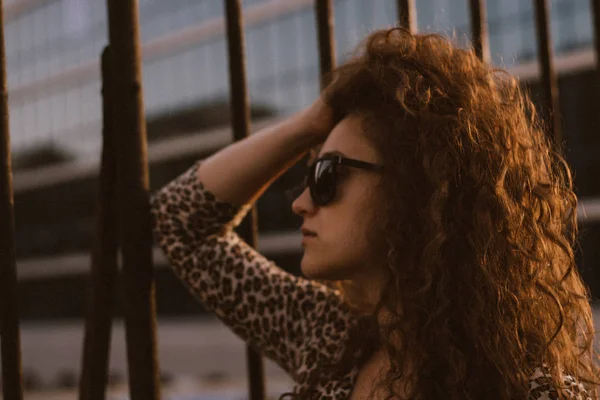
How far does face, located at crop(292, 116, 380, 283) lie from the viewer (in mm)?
1798

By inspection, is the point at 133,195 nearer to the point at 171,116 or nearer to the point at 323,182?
the point at 323,182

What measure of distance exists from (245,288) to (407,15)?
76cm

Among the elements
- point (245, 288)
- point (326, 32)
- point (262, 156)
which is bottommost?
point (245, 288)

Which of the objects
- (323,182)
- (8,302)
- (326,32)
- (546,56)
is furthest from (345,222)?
(8,302)

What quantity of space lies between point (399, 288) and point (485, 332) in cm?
20

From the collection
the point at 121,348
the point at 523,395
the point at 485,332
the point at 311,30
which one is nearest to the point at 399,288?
the point at 485,332

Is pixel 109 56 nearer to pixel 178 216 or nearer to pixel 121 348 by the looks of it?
pixel 178 216

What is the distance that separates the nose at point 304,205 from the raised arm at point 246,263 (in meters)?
0.21

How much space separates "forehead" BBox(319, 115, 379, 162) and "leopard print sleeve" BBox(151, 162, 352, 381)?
16.2 inches

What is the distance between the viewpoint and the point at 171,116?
37719 millimetres

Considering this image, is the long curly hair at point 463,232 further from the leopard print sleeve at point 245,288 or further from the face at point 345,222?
the leopard print sleeve at point 245,288

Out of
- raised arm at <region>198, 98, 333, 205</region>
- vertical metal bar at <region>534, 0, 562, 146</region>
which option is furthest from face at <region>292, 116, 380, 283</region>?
vertical metal bar at <region>534, 0, 562, 146</region>

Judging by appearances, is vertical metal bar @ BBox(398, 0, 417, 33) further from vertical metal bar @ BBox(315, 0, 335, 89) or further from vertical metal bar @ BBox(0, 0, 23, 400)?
vertical metal bar @ BBox(0, 0, 23, 400)

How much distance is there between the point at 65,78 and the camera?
42.0 meters
